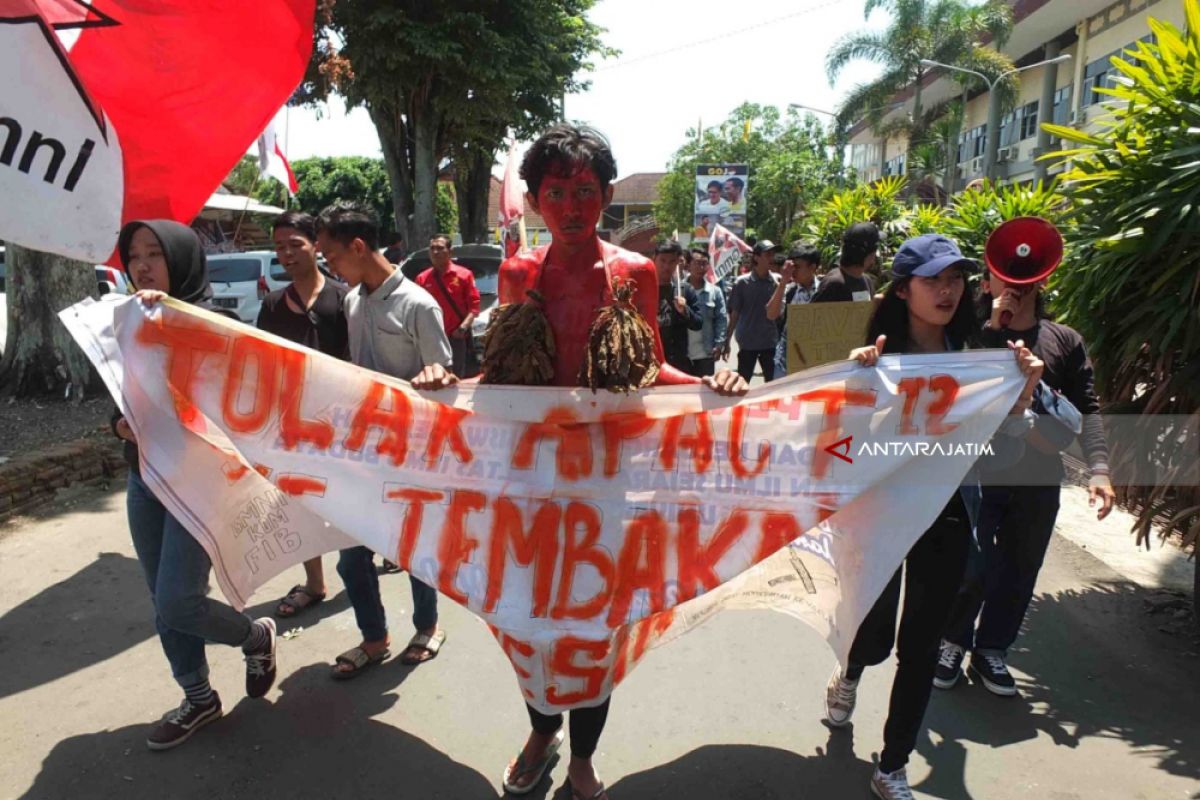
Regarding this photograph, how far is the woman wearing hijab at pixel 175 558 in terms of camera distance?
2699 millimetres

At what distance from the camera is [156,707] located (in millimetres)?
3088

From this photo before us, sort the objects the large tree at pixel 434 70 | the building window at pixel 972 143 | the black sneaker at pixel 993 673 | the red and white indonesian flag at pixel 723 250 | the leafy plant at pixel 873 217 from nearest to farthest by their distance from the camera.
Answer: the black sneaker at pixel 993 673
the leafy plant at pixel 873 217
the red and white indonesian flag at pixel 723 250
the large tree at pixel 434 70
the building window at pixel 972 143

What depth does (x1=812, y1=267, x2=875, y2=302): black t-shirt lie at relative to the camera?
4.99 meters

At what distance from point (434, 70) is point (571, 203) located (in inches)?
Result: 712

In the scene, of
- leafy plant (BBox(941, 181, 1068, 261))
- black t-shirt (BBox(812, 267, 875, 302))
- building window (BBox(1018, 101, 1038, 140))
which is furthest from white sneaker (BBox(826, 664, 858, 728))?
building window (BBox(1018, 101, 1038, 140))

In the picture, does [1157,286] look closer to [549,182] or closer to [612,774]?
[549,182]

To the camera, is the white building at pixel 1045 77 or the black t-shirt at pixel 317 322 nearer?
the black t-shirt at pixel 317 322

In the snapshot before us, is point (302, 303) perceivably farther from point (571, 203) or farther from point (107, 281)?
point (107, 281)

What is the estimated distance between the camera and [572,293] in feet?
7.99

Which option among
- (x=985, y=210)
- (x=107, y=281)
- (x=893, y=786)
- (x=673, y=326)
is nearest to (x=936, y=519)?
(x=893, y=786)

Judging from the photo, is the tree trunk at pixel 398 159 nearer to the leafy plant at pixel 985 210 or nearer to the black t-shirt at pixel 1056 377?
the leafy plant at pixel 985 210

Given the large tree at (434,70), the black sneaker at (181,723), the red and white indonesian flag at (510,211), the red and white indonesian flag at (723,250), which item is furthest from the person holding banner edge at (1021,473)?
the large tree at (434,70)

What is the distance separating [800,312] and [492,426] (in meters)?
1.65

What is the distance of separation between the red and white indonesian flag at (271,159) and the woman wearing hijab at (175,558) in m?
5.40
